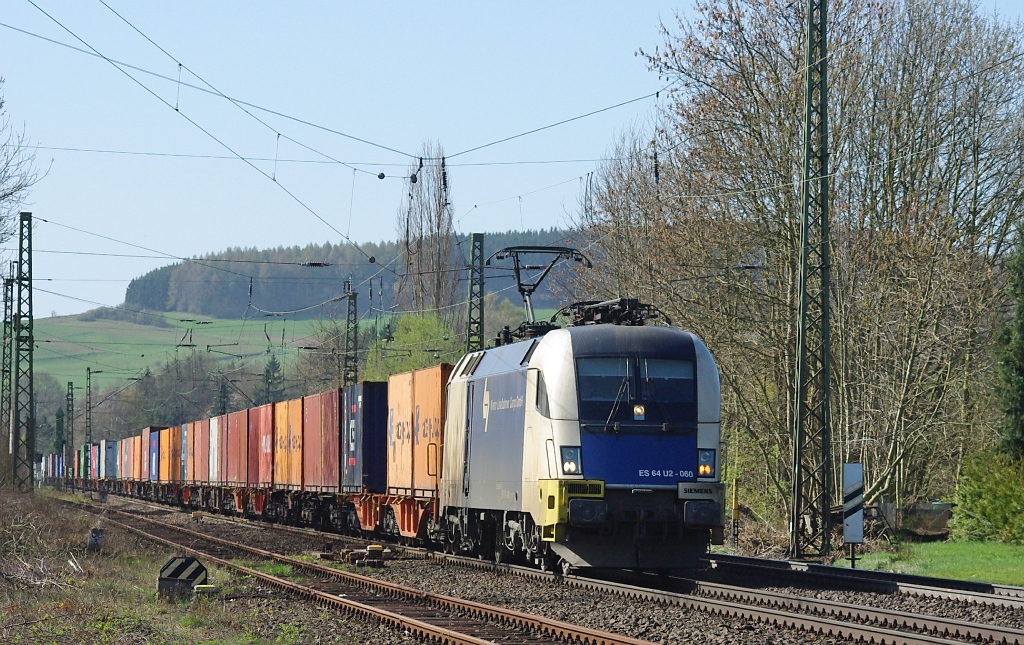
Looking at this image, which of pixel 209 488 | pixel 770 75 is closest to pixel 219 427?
pixel 209 488

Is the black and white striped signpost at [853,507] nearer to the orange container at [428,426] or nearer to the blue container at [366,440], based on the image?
the orange container at [428,426]

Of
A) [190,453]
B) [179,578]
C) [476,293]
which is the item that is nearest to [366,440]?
[476,293]

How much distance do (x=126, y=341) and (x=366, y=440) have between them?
144138 mm

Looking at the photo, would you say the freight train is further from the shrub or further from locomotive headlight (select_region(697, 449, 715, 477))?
the shrub

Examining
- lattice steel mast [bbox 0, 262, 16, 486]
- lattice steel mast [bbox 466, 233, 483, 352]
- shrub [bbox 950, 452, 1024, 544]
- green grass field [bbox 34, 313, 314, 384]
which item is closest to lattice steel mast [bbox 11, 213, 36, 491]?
lattice steel mast [bbox 0, 262, 16, 486]

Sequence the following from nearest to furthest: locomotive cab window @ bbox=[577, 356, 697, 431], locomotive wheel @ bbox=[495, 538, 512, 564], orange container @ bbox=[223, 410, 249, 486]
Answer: locomotive cab window @ bbox=[577, 356, 697, 431]
locomotive wheel @ bbox=[495, 538, 512, 564]
orange container @ bbox=[223, 410, 249, 486]

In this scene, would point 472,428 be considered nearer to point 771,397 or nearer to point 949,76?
point 771,397

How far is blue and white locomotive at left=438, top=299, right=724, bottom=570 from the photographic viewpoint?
15328 millimetres

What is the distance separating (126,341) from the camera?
164 m

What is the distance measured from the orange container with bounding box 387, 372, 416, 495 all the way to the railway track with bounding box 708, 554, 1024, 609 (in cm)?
691

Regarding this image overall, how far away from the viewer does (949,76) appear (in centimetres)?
3142

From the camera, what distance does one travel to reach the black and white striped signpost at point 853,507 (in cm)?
1939

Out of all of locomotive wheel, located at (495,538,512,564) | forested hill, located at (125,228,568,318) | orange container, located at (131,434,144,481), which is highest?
forested hill, located at (125,228,568,318)

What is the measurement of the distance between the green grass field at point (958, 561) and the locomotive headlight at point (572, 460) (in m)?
5.70
